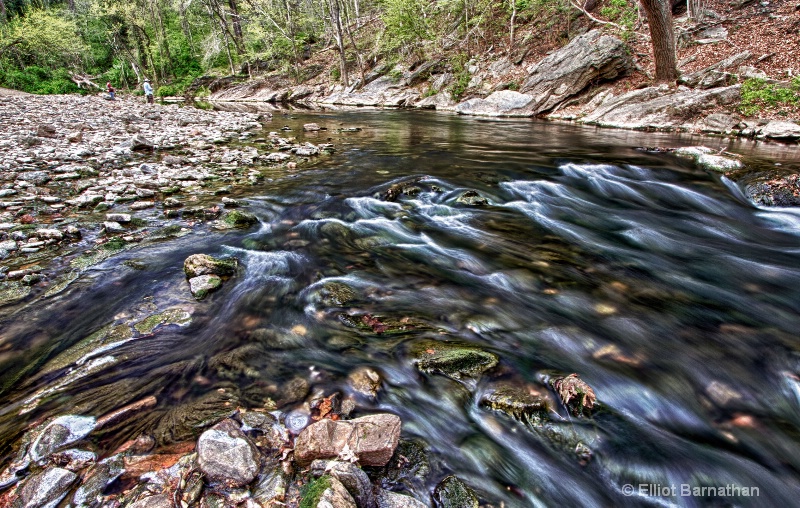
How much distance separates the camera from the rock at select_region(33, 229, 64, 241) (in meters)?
4.49

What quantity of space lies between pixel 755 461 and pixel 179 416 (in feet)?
10.9

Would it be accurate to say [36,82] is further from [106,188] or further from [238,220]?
[238,220]

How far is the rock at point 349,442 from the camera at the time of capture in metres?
1.88

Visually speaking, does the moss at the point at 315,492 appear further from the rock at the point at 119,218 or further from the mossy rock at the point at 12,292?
the rock at the point at 119,218

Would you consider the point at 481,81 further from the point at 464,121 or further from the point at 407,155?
the point at 407,155

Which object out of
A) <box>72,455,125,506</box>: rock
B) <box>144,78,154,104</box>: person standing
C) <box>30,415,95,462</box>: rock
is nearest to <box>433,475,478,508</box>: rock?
<box>72,455,125,506</box>: rock

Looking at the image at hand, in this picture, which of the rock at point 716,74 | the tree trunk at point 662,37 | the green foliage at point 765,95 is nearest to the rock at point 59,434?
the green foliage at point 765,95

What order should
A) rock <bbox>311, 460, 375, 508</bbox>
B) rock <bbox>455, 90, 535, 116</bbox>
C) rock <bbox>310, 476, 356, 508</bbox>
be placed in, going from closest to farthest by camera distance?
rock <bbox>310, 476, 356, 508</bbox> → rock <bbox>311, 460, 375, 508</bbox> → rock <bbox>455, 90, 535, 116</bbox>

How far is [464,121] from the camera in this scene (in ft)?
53.5

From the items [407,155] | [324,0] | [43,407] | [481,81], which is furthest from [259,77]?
[43,407]

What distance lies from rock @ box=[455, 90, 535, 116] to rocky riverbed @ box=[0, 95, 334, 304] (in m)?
10.1

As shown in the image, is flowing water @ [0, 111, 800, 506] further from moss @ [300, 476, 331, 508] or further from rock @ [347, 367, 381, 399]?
moss @ [300, 476, 331, 508]

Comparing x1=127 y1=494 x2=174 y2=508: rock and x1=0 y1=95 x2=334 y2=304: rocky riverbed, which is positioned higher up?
x1=0 y1=95 x2=334 y2=304: rocky riverbed

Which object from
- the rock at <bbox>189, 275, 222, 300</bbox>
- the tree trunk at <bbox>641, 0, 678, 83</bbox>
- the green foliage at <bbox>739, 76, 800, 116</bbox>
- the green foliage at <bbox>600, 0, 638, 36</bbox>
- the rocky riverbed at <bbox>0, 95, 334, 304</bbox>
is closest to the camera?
the rock at <bbox>189, 275, 222, 300</bbox>
